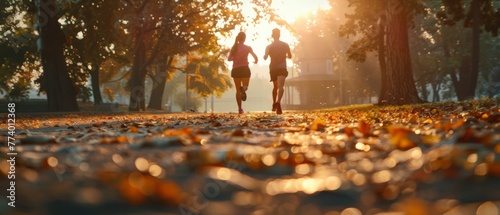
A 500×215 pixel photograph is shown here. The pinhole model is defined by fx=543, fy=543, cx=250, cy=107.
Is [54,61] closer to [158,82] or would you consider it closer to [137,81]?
[137,81]

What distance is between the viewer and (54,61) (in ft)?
76.1

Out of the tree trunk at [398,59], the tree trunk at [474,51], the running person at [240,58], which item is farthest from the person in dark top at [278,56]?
the tree trunk at [474,51]

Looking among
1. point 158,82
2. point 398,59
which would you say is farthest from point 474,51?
point 158,82

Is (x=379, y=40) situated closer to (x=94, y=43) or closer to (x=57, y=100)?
(x=94, y=43)

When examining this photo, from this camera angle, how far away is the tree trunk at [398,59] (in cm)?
1856

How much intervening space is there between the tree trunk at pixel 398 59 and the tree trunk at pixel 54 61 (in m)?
13.5

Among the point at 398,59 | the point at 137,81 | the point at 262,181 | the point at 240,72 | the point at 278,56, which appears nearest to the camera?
the point at 262,181

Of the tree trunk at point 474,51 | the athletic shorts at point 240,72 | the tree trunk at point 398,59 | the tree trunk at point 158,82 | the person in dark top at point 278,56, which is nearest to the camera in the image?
the person in dark top at point 278,56

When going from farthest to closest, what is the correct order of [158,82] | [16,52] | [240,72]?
[158,82], [16,52], [240,72]

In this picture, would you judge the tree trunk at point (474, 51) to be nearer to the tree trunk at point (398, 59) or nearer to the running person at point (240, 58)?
the tree trunk at point (398, 59)

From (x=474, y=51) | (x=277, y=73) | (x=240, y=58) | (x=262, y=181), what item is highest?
(x=474, y=51)

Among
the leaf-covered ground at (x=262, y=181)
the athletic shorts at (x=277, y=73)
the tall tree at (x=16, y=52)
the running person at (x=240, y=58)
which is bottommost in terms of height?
the leaf-covered ground at (x=262, y=181)

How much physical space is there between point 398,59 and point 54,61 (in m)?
14.2

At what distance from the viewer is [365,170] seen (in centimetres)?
269
